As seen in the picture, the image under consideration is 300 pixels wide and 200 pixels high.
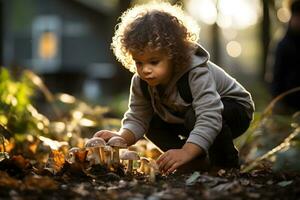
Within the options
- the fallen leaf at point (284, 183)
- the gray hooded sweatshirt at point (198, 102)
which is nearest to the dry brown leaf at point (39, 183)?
the gray hooded sweatshirt at point (198, 102)

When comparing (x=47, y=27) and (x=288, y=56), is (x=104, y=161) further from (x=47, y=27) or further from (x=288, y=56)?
(x=47, y=27)

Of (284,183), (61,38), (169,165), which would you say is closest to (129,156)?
(169,165)

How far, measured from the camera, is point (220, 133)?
178 inches

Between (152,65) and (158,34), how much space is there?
200mm

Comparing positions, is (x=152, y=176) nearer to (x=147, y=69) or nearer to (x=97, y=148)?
(x=97, y=148)

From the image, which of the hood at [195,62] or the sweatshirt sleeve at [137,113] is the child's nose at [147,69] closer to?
the hood at [195,62]

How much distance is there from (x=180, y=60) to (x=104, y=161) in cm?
81

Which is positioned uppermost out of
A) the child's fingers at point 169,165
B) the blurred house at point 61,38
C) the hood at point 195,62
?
the blurred house at point 61,38

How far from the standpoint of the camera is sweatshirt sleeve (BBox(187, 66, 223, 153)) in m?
4.22

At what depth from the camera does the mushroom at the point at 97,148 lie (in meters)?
4.17

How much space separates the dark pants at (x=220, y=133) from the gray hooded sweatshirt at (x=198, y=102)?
7 cm

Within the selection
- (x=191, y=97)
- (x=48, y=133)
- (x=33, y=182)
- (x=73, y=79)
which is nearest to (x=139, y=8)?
(x=191, y=97)

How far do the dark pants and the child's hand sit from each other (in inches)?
12.3

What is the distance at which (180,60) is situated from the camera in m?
4.38
